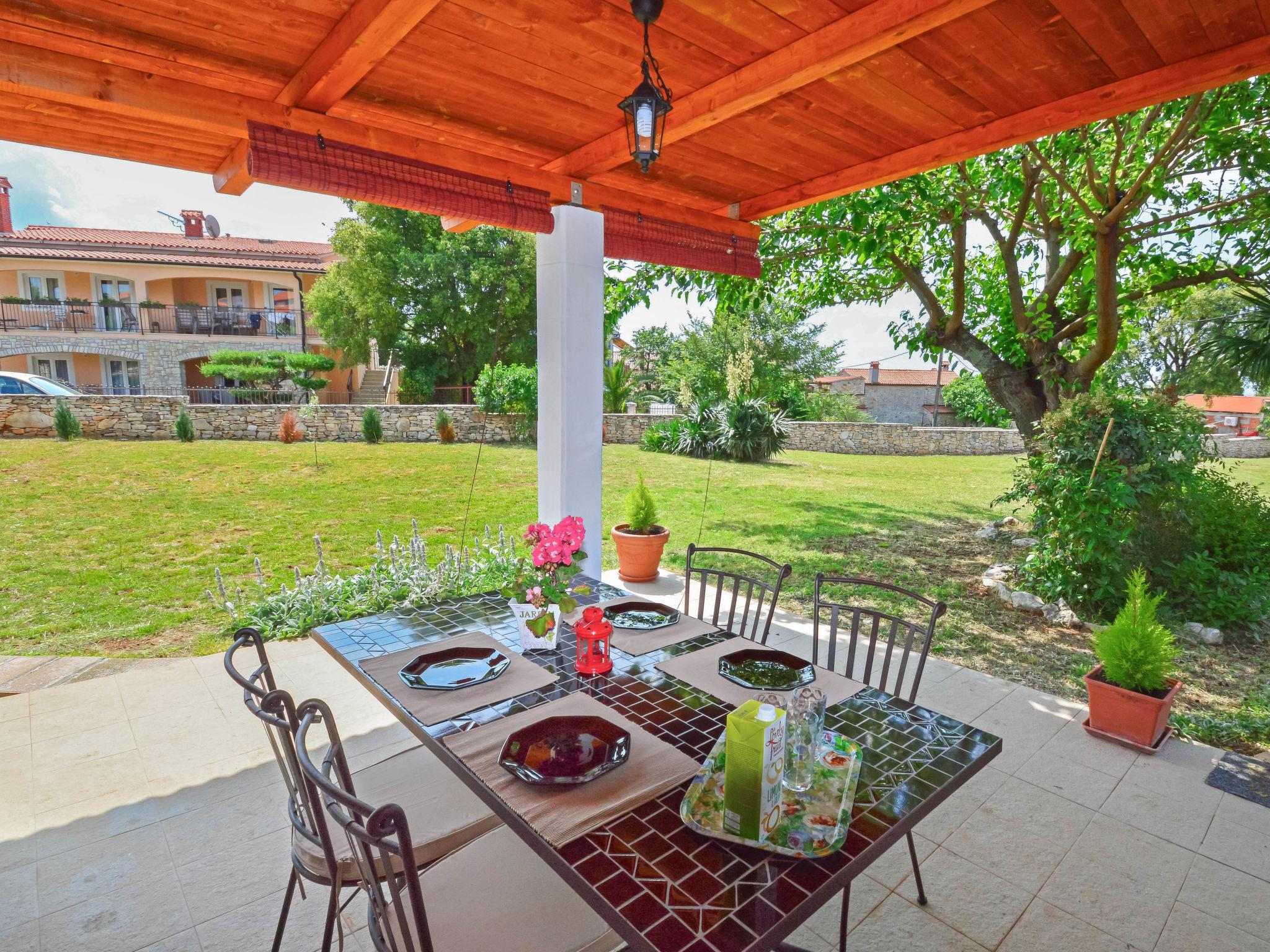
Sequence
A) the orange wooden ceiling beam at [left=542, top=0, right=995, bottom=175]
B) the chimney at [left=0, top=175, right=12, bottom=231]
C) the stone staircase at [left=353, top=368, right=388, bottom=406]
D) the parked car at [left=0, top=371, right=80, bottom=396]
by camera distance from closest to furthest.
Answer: the orange wooden ceiling beam at [left=542, top=0, right=995, bottom=175]
the parked car at [left=0, top=371, right=80, bottom=396]
the chimney at [left=0, top=175, right=12, bottom=231]
the stone staircase at [left=353, top=368, right=388, bottom=406]

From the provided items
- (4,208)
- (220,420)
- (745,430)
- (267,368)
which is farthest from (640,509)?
(4,208)

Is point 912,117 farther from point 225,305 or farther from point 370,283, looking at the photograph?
point 225,305

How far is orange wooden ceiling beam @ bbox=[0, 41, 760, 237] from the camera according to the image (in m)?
2.00

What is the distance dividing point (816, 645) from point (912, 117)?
2.23 meters

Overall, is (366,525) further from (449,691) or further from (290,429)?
(449,691)

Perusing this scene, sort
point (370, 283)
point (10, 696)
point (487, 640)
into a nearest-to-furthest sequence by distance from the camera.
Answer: point (487, 640), point (10, 696), point (370, 283)

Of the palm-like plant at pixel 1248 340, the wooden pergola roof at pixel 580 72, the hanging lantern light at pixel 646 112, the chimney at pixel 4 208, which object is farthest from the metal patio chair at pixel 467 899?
the chimney at pixel 4 208

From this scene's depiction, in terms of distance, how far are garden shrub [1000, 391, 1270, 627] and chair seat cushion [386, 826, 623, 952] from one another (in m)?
4.04

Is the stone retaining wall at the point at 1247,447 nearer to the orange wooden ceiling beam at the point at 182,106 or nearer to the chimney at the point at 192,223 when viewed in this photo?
the orange wooden ceiling beam at the point at 182,106

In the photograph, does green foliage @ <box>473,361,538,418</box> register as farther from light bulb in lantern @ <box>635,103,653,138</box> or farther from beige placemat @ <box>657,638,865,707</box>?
beige placemat @ <box>657,638,865,707</box>

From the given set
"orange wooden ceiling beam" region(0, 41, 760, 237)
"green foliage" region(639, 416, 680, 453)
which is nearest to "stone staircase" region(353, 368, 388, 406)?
"green foliage" region(639, 416, 680, 453)

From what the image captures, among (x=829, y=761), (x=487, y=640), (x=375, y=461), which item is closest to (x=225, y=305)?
(x=375, y=461)

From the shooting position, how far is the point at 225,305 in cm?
1541

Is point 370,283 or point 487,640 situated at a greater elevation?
point 370,283
